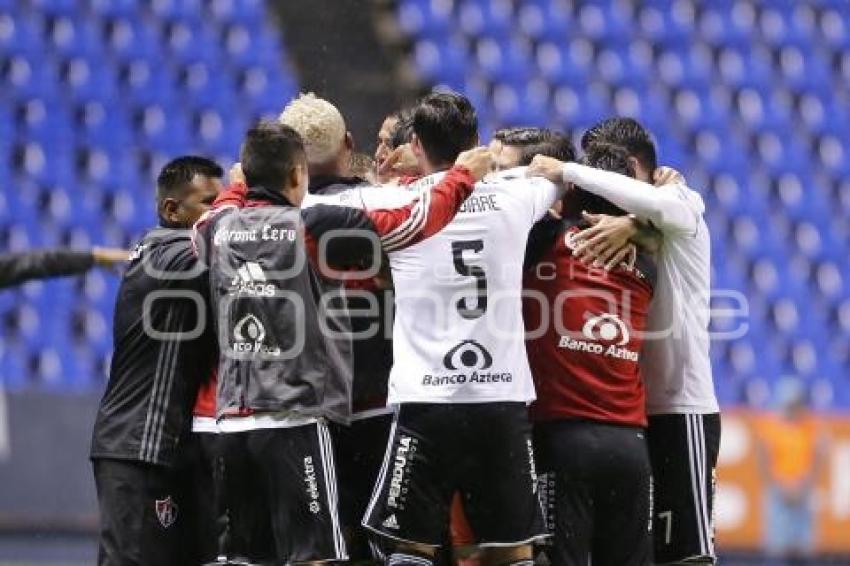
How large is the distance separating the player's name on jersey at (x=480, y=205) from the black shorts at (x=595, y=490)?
97 cm

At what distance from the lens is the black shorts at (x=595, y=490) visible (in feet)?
23.2

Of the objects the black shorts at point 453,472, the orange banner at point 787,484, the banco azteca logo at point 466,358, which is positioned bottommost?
the orange banner at point 787,484

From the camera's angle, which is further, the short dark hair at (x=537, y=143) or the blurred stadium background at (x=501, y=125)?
the blurred stadium background at (x=501, y=125)

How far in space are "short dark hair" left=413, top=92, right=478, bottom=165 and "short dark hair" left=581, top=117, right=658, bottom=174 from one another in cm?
80

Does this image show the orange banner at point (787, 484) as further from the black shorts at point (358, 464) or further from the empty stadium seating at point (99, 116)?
the black shorts at point (358, 464)

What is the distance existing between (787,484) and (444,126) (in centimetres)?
946

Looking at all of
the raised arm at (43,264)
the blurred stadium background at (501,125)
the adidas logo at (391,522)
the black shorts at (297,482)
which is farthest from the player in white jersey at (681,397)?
the blurred stadium background at (501,125)

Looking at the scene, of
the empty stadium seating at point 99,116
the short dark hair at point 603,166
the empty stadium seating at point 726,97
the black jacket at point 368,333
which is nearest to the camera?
the short dark hair at point 603,166

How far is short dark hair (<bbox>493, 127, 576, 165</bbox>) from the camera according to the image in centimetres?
773

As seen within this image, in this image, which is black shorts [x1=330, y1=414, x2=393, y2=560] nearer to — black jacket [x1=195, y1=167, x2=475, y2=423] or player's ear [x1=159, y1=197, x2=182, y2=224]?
black jacket [x1=195, y1=167, x2=475, y2=423]

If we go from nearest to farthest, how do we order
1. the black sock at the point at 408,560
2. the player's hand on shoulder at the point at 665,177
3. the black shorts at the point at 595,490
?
the black sock at the point at 408,560
the black shorts at the point at 595,490
the player's hand on shoulder at the point at 665,177

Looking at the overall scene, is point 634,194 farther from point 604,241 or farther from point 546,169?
point 546,169

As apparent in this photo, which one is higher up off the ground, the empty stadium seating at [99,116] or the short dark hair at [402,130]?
the empty stadium seating at [99,116]

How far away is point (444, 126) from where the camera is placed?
711cm
